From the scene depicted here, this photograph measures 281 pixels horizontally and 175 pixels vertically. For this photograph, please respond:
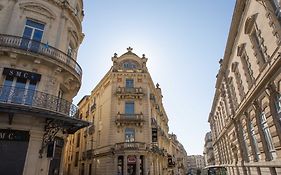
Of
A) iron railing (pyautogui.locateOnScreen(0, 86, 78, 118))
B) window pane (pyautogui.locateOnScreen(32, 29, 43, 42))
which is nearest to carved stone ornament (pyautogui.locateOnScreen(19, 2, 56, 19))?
window pane (pyautogui.locateOnScreen(32, 29, 43, 42))

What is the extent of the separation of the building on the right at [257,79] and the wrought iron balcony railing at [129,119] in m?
11.7

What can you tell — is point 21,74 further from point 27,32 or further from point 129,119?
point 129,119

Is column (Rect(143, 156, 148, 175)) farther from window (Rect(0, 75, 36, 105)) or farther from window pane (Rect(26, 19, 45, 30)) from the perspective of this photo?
window pane (Rect(26, 19, 45, 30))

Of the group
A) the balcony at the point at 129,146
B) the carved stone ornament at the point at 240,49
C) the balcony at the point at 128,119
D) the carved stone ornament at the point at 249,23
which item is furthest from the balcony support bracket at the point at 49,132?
the balcony at the point at 128,119

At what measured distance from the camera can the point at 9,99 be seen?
10.3 meters

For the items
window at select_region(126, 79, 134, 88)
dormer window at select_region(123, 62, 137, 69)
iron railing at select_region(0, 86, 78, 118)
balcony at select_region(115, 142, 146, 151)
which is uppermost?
dormer window at select_region(123, 62, 137, 69)

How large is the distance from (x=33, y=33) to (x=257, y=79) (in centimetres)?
1411

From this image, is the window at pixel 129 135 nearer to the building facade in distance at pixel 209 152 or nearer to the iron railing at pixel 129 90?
the iron railing at pixel 129 90

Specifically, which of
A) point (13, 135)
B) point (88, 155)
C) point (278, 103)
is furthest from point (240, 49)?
point (88, 155)

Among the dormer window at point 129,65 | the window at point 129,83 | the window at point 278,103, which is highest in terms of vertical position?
the dormer window at point 129,65

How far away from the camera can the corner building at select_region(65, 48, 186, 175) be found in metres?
24.2

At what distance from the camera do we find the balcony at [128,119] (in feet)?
84.7

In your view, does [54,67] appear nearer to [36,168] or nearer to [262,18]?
[36,168]

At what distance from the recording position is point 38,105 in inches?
434
